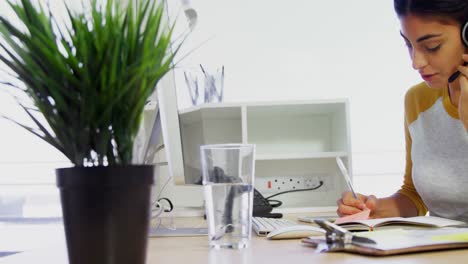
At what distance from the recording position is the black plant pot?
0.45m

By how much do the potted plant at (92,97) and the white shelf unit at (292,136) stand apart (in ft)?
4.51

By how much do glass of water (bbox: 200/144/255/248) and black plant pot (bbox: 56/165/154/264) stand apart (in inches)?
12.5

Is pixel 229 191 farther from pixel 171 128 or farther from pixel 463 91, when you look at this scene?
pixel 463 91

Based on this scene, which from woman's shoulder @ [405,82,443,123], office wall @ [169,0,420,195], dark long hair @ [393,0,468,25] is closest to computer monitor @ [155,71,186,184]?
dark long hair @ [393,0,468,25]

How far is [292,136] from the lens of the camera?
2146mm

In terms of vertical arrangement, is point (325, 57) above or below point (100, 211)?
above

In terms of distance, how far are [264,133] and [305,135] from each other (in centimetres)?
17

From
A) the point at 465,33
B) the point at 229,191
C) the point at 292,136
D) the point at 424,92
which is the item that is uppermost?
the point at 465,33

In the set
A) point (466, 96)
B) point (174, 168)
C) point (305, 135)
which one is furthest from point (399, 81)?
point (174, 168)

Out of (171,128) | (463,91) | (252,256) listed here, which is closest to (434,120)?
(463,91)

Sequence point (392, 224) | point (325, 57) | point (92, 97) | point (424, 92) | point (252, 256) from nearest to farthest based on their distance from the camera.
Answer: point (92, 97)
point (252, 256)
point (392, 224)
point (424, 92)
point (325, 57)

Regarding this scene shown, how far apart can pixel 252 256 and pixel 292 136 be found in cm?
146

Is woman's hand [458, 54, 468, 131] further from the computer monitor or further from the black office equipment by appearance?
the computer monitor

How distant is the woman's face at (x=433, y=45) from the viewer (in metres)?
1.26
